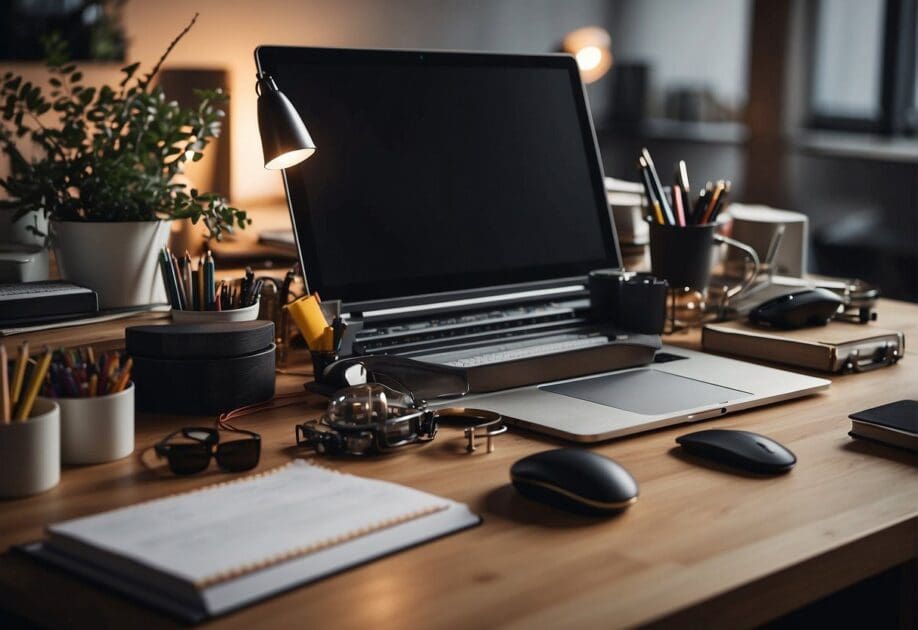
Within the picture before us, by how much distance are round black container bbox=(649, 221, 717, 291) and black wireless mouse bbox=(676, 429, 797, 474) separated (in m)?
0.56

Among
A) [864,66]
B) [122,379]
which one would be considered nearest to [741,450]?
[122,379]

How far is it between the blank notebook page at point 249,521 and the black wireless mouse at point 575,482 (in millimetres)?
82

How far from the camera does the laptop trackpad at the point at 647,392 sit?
119 centimetres

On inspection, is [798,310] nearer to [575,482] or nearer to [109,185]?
[575,482]

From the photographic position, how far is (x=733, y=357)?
57.7 inches

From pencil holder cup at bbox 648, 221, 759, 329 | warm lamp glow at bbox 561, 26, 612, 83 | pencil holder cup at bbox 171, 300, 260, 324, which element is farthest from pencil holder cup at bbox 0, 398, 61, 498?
warm lamp glow at bbox 561, 26, 612, 83

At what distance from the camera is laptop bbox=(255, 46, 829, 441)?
1.26m

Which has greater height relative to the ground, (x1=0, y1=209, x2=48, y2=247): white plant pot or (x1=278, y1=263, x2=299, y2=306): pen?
(x1=0, y1=209, x2=48, y2=247): white plant pot

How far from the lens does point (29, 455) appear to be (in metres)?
0.92

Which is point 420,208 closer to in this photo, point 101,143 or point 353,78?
point 353,78

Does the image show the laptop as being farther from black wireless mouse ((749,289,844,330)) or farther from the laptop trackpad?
black wireless mouse ((749,289,844,330))

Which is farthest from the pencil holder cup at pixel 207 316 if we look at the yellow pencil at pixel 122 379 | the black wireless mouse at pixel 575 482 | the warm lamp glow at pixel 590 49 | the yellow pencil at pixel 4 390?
the warm lamp glow at pixel 590 49

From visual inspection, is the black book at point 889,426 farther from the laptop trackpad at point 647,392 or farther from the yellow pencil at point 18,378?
the yellow pencil at point 18,378

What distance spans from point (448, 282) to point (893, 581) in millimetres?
608
